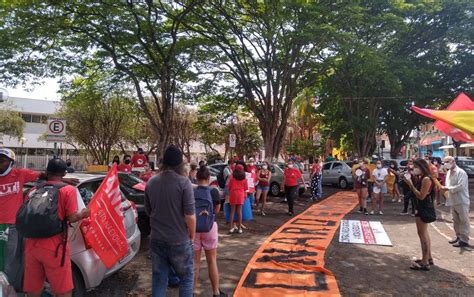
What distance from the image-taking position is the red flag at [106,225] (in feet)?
14.6

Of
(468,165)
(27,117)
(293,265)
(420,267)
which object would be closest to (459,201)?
(420,267)

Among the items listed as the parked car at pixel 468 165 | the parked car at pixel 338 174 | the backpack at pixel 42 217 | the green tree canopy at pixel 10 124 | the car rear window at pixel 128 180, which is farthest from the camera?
the green tree canopy at pixel 10 124

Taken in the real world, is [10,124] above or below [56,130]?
above

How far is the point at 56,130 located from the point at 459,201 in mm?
9314

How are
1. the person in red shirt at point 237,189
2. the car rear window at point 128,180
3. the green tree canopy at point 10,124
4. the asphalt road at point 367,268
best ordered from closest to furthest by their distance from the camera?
the asphalt road at point 367,268
the car rear window at point 128,180
the person in red shirt at point 237,189
the green tree canopy at point 10,124

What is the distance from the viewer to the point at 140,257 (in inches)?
285

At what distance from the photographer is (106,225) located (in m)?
4.62

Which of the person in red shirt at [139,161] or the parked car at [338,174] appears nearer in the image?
the person in red shirt at [139,161]

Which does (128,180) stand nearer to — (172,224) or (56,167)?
(56,167)

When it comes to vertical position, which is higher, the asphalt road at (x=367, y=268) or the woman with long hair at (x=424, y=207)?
the woman with long hair at (x=424, y=207)

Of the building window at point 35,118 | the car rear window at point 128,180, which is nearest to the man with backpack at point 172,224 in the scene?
the car rear window at point 128,180

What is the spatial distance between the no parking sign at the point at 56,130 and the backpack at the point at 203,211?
21.6 ft

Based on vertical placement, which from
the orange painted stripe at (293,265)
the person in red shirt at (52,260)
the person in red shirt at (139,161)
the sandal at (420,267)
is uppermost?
the person in red shirt at (139,161)

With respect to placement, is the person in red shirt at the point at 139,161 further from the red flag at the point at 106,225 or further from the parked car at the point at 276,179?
the red flag at the point at 106,225
